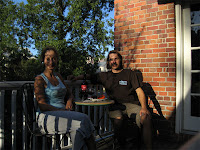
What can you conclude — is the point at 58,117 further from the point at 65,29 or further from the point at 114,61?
the point at 65,29

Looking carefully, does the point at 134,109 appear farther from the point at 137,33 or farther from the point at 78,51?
the point at 78,51

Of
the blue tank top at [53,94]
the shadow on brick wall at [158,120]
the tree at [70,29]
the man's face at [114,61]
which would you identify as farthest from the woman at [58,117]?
the tree at [70,29]

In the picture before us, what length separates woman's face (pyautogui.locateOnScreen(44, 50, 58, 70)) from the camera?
2.65 metres

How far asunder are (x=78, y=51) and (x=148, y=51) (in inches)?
488

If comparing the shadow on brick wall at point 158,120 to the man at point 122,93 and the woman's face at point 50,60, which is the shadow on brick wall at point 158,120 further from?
the woman's face at point 50,60

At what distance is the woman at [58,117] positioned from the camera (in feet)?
7.00

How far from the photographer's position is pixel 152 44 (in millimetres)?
3375

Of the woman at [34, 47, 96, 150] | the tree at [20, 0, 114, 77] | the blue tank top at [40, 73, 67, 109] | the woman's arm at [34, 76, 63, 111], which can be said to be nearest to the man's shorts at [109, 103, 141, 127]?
the woman at [34, 47, 96, 150]

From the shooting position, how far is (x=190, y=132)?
120 inches

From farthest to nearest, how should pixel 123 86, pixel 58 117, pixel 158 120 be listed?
pixel 158 120 < pixel 123 86 < pixel 58 117

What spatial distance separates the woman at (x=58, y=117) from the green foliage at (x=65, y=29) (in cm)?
1194

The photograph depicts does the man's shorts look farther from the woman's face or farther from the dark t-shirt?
the woman's face

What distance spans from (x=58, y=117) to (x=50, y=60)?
2.89 ft

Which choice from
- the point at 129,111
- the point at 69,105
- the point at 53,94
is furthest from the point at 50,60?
the point at 129,111
